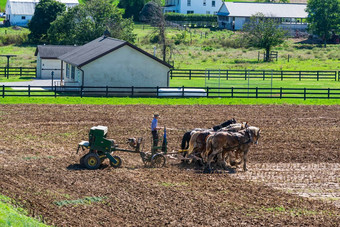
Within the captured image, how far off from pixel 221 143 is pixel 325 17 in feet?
242

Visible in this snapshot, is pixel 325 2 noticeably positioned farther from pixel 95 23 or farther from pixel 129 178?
pixel 129 178

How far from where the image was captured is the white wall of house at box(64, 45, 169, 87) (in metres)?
42.7

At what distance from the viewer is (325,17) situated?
8788cm

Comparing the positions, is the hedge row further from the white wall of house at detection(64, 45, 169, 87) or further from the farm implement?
the farm implement

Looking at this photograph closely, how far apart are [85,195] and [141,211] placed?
1924 millimetres

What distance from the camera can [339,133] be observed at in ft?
87.2

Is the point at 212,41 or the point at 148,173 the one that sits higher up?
the point at 212,41

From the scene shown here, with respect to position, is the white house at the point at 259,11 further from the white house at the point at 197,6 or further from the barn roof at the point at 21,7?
the barn roof at the point at 21,7

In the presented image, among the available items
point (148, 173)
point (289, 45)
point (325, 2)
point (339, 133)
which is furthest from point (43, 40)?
point (148, 173)

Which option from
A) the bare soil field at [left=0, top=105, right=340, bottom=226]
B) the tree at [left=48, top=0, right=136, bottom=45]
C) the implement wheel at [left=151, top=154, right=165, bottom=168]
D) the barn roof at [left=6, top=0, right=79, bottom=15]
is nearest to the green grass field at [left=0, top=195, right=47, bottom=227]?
the bare soil field at [left=0, top=105, right=340, bottom=226]

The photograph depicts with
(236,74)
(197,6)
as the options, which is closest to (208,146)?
(236,74)

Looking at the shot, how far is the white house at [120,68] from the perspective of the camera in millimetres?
42500

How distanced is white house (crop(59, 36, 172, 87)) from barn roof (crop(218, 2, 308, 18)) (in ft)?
206

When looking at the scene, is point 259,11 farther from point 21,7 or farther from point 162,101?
point 162,101
